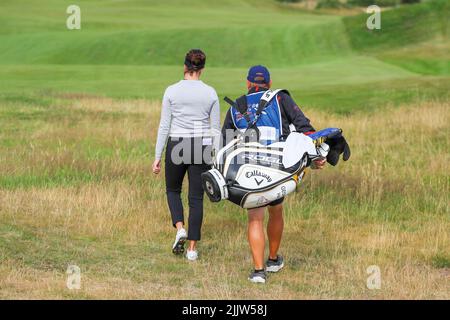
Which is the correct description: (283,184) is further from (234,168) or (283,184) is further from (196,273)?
(196,273)

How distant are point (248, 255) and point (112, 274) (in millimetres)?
1487

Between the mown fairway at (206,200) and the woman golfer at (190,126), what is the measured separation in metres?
0.71

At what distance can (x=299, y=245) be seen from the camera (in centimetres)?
930

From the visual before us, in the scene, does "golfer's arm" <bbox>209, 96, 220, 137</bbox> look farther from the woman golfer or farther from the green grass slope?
the green grass slope

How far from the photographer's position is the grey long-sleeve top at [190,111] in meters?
8.38

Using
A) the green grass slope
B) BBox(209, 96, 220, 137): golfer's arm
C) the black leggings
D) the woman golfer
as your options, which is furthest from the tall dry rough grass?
the green grass slope

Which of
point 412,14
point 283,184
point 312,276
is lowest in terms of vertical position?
point 312,276

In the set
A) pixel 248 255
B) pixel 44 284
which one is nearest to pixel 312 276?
pixel 248 255

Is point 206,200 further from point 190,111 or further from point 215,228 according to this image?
point 190,111

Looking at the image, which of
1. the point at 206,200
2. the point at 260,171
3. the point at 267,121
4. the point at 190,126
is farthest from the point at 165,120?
the point at 206,200

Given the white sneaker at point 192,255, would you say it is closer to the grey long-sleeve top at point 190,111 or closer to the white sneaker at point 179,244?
the white sneaker at point 179,244

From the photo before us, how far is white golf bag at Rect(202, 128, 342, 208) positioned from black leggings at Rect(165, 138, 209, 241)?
107cm

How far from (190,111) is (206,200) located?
301 centimetres
